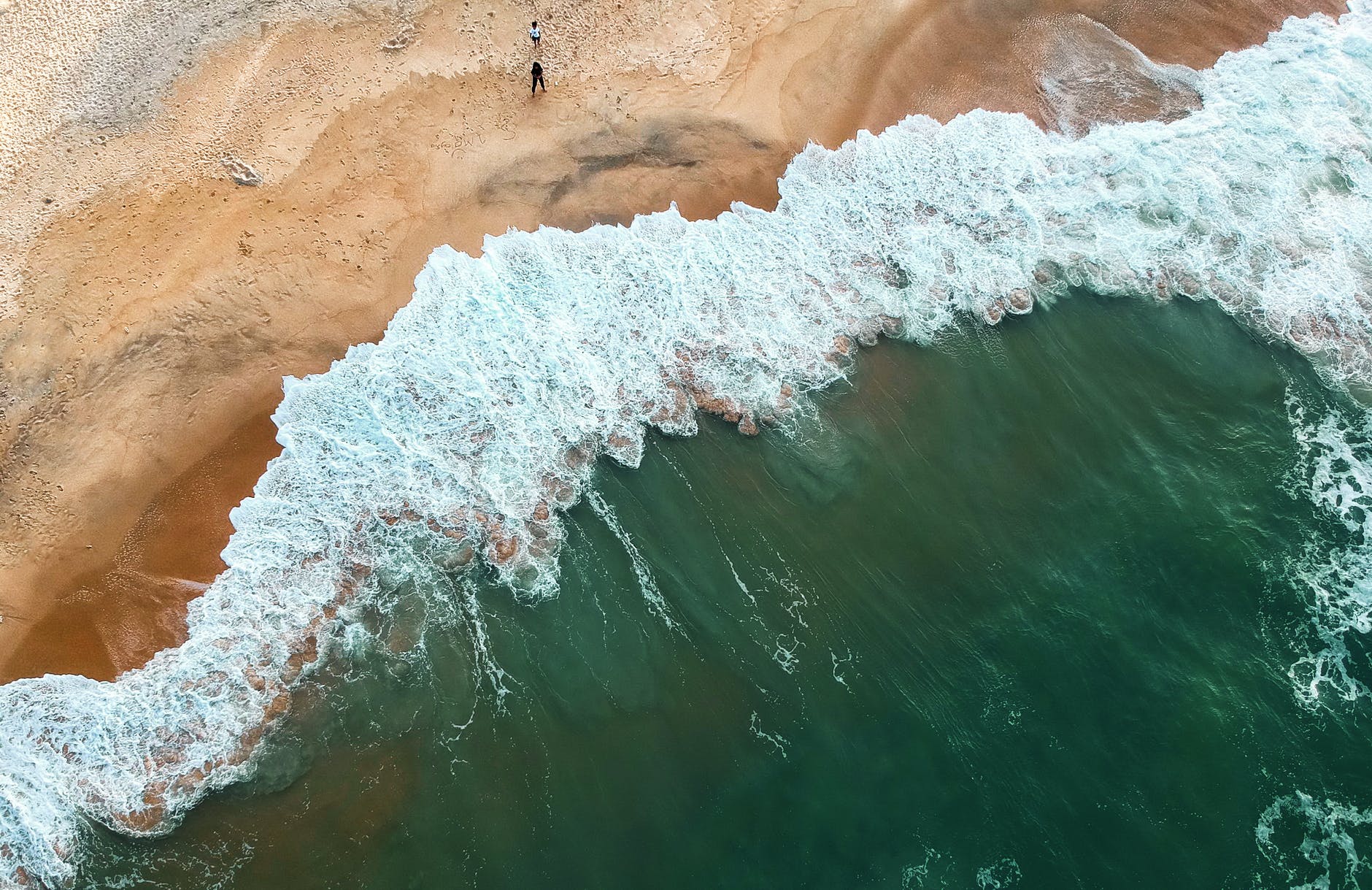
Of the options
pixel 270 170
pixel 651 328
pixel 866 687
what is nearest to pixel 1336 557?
pixel 866 687

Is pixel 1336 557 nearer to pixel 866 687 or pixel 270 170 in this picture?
pixel 866 687

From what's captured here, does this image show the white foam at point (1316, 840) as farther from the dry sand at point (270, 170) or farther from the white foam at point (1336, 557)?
the dry sand at point (270, 170)

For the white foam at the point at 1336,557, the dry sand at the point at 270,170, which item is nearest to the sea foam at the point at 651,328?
the dry sand at the point at 270,170

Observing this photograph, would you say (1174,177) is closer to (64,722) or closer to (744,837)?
(744,837)

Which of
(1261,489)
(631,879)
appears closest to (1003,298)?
(1261,489)

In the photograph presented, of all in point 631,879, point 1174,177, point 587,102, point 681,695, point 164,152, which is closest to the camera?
point 631,879
